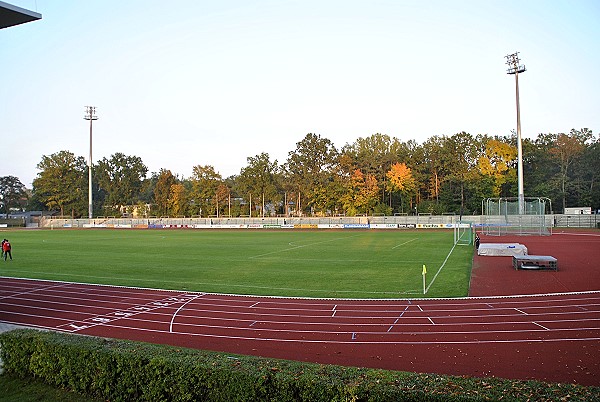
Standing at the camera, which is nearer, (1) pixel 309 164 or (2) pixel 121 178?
(1) pixel 309 164

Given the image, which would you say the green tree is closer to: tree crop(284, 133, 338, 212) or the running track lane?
tree crop(284, 133, 338, 212)

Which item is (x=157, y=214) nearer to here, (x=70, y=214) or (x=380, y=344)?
(x=70, y=214)

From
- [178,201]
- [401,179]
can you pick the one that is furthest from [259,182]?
[401,179]

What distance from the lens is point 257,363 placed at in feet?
24.0

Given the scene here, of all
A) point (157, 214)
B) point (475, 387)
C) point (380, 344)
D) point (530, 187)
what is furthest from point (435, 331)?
point (157, 214)

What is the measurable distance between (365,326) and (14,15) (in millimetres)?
10572

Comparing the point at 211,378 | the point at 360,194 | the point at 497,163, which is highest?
the point at 497,163

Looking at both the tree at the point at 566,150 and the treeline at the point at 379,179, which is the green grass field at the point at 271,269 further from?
the tree at the point at 566,150

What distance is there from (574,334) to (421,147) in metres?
74.8

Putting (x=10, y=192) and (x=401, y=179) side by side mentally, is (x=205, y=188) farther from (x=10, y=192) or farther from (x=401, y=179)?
(x=10, y=192)

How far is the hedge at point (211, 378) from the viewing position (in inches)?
236

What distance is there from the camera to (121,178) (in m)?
115

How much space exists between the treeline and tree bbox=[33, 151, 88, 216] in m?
0.22

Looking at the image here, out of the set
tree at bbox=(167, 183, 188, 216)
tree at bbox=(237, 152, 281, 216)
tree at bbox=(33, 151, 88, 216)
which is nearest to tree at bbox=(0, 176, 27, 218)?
tree at bbox=(33, 151, 88, 216)
